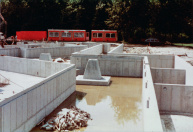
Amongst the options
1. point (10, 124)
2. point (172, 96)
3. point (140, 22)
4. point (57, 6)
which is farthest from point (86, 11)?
point (10, 124)

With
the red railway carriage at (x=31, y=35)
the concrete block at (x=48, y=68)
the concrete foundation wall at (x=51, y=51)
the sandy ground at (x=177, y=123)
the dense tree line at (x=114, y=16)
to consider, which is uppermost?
the dense tree line at (x=114, y=16)

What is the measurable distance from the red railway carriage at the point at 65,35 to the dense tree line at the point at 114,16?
9.44m

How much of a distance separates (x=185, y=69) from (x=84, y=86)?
25.6 feet

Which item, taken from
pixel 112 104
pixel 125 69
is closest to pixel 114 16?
pixel 125 69

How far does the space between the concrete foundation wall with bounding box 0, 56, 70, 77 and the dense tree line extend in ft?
136

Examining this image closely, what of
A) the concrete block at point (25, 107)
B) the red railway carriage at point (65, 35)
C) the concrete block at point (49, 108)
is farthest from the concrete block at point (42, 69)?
the red railway carriage at point (65, 35)

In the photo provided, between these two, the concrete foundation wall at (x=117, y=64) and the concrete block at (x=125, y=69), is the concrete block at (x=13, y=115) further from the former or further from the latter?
the concrete block at (x=125, y=69)

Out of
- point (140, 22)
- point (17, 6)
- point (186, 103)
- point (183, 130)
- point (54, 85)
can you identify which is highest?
point (17, 6)

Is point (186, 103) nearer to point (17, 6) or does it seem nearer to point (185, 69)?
point (185, 69)

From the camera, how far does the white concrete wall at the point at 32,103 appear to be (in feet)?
25.2

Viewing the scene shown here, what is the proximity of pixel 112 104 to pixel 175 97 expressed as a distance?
416 cm

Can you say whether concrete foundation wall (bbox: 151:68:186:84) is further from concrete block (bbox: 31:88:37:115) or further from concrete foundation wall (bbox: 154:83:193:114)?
concrete block (bbox: 31:88:37:115)

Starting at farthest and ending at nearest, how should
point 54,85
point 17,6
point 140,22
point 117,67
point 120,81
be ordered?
point 17,6 → point 140,22 → point 117,67 → point 120,81 → point 54,85

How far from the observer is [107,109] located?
12.2 metres
